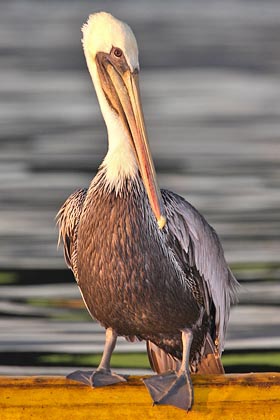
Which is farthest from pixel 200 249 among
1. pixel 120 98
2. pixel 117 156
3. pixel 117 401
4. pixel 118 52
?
pixel 117 401

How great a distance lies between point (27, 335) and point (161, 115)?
32.7ft

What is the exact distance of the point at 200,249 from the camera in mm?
6605

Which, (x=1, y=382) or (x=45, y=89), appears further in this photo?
(x=45, y=89)

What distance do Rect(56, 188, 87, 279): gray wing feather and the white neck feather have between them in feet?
1.02

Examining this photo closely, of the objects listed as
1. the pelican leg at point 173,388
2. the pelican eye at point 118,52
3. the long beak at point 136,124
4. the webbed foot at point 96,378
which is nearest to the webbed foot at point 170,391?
the pelican leg at point 173,388

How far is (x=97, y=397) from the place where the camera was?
559 centimetres

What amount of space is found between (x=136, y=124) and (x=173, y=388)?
1.14 metres

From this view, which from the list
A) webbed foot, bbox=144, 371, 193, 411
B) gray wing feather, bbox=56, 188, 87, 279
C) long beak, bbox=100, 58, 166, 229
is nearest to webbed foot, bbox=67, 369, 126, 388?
webbed foot, bbox=144, 371, 193, 411

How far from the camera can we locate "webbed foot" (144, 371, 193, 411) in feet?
18.4

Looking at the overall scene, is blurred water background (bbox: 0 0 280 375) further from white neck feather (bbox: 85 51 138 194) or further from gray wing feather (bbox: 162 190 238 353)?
white neck feather (bbox: 85 51 138 194)

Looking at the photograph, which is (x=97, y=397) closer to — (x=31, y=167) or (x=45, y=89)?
(x=31, y=167)

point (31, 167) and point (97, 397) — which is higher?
point (97, 397)

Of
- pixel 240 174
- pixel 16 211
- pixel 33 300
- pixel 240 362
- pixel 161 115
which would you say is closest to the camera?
pixel 240 362

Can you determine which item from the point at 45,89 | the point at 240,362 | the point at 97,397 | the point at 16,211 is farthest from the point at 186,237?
the point at 45,89
